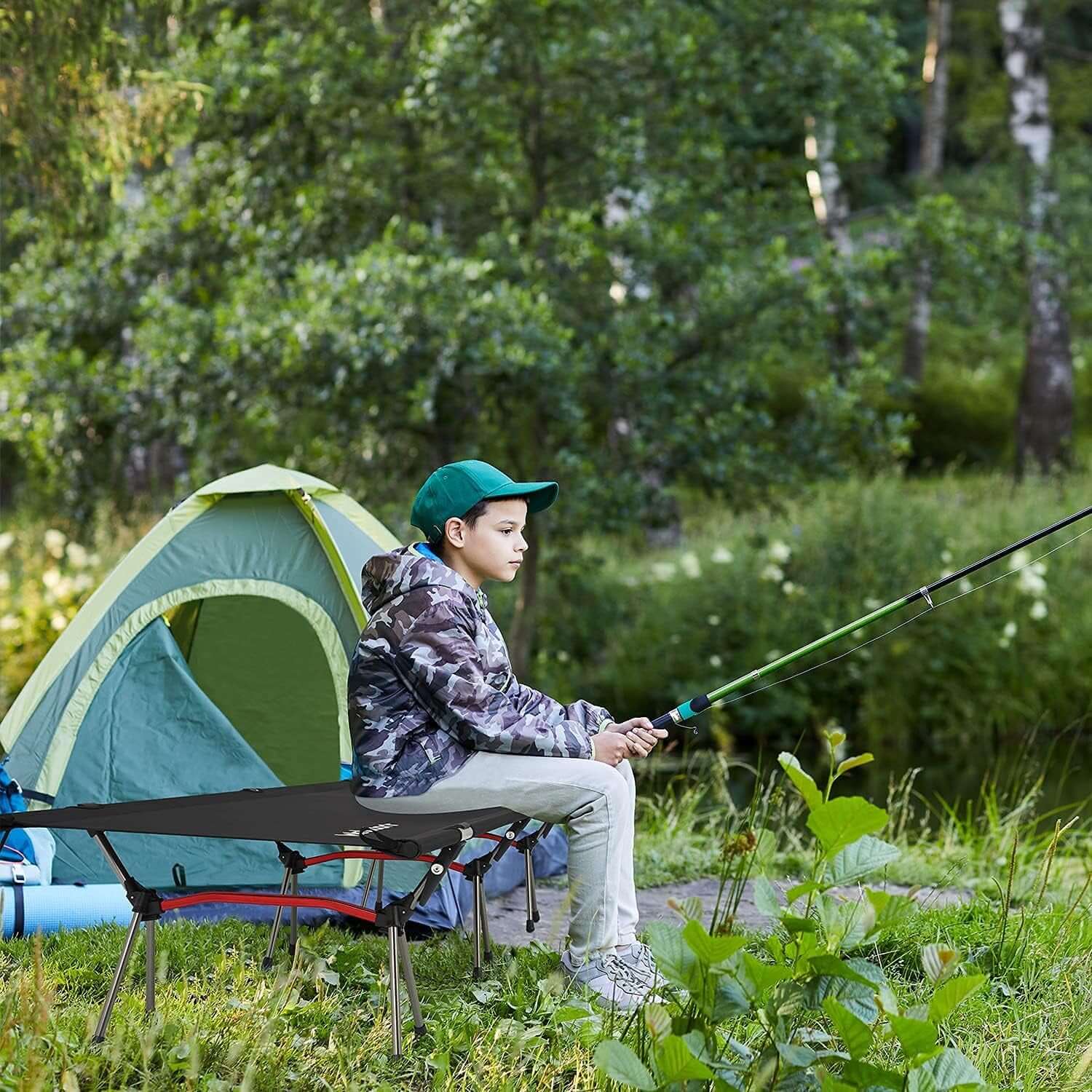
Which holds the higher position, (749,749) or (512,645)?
(512,645)

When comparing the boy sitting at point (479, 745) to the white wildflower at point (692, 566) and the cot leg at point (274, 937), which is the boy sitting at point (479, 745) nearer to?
the cot leg at point (274, 937)

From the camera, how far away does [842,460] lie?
31.2 ft

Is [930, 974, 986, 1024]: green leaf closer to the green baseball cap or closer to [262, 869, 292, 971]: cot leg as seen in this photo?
the green baseball cap

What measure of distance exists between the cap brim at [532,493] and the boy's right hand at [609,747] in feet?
1.80

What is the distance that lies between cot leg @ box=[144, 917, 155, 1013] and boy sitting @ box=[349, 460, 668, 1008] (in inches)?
20.4

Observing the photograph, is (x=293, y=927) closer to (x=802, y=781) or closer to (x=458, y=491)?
(x=458, y=491)

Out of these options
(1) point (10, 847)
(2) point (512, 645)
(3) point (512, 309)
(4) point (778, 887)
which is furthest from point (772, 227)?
(1) point (10, 847)

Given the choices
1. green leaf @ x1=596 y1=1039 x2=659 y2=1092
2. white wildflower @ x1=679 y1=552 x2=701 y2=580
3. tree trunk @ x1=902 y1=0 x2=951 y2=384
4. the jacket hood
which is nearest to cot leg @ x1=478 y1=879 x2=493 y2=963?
the jacket hood

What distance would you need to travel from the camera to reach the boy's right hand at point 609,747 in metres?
3.30

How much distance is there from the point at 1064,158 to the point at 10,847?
12.7 m

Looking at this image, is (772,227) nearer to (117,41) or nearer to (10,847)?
(117,41)

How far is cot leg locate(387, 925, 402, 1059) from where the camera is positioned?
2.88 m

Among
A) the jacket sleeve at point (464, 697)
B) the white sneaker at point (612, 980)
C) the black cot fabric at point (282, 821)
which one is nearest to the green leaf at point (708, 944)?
the black cot fabric at point (282, 821)

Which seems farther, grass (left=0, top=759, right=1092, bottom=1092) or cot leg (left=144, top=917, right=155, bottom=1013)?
cot leg (left=144, top=917, right=155, bottom=1013)
